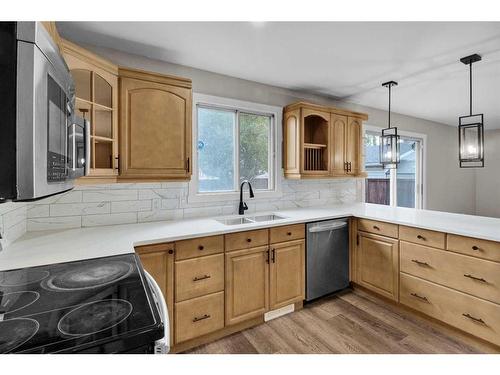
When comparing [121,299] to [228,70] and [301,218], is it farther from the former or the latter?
[228,70]

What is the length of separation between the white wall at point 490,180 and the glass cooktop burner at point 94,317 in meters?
7.98

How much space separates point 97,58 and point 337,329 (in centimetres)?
281

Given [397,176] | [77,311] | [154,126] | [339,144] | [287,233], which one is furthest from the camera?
[397,176]

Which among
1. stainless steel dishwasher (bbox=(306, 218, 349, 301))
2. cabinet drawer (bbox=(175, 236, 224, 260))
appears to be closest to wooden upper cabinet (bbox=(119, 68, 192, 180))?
cabinet drawer (bbox=(175, 236, 224, 260))

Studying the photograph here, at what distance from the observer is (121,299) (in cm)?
97

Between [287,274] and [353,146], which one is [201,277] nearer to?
[287,274]

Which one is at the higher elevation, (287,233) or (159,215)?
(159,215)

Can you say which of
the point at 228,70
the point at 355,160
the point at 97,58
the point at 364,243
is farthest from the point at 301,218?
the point at 97,58

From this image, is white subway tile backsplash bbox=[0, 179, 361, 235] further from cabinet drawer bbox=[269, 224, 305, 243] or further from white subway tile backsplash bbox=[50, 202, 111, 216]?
cabinet drawer bbox=[269, 224, 305, 243]

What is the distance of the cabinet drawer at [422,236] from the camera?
2225 millimetres

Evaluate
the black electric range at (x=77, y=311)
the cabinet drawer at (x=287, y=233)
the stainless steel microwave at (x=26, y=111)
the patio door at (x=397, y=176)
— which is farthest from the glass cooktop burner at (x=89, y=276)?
the patio door at (x=397, y=176)

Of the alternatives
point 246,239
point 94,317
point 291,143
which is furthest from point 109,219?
point 291,143

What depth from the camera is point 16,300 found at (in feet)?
3.18

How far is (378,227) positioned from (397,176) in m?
2.46
